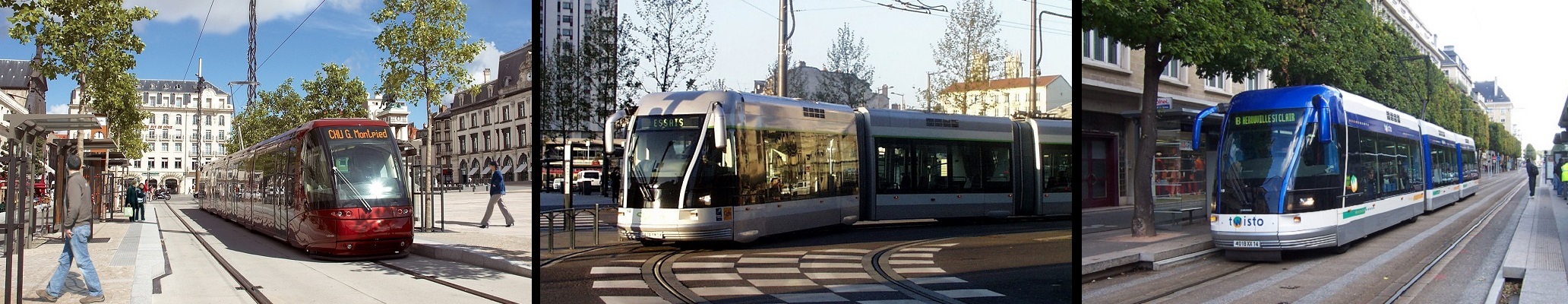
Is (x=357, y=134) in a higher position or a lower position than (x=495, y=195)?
higher

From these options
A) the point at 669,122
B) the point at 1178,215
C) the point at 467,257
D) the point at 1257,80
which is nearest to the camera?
the point at 669,122

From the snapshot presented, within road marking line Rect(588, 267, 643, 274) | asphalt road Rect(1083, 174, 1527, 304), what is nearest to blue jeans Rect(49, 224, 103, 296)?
road marking line Rect(588, 267, 643, 274)

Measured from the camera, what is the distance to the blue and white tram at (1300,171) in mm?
6852

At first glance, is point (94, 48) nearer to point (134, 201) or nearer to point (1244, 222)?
point (134, 201)

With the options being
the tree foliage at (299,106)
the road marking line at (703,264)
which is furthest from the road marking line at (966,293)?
the tree foliage at (299,106)

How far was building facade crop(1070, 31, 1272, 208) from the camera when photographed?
Answer: 820 centimetres

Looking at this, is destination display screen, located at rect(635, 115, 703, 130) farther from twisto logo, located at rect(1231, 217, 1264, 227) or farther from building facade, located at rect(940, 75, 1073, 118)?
twisto logo, located at rect(1231, 217, 1264, 227)

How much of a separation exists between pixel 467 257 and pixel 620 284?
310 cm

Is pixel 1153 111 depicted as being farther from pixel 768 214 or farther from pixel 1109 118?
pixel 768 214

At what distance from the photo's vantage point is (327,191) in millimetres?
5152

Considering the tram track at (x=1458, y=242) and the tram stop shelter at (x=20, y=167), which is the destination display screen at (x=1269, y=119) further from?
the tram stop shelter at (x=20, y=167)

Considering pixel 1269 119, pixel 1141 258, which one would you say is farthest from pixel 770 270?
pixel 1269 119

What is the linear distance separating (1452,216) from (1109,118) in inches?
137

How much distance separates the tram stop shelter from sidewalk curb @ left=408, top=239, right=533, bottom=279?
89.9 inches
